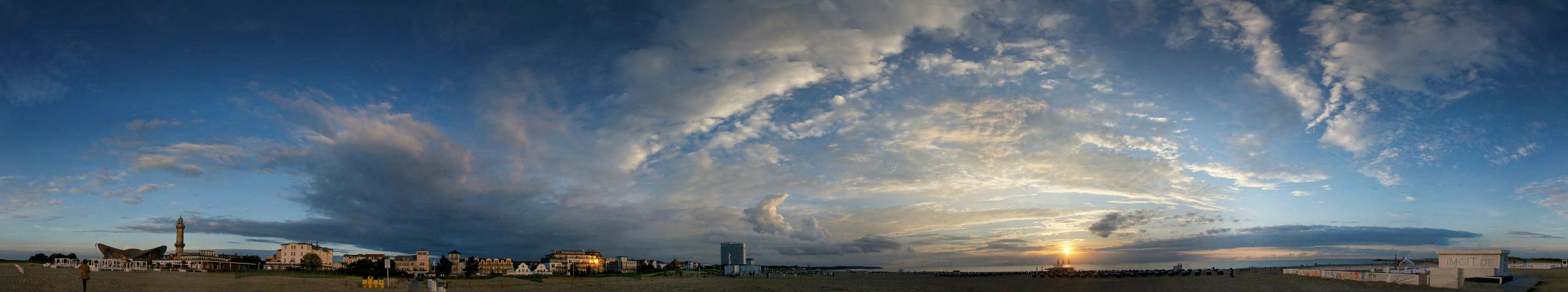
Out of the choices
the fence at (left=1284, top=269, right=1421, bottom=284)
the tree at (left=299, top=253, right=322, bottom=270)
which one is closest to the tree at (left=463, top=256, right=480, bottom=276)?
the tree at (left=299, top=253, right=322, bottom=270)

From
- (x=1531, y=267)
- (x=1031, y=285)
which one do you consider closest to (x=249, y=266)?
(x=1031, y=285)

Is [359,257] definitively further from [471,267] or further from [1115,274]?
[1115,274]

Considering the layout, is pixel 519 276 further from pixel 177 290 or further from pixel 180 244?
pixel 177 290

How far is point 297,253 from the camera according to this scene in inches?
5595

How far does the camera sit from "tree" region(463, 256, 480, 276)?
421 feet

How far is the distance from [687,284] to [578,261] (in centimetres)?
7981

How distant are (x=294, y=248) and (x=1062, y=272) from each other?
15896 cm

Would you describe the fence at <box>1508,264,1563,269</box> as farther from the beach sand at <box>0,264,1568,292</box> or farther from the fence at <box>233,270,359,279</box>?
the fence at <box>233,270,359,279</box>

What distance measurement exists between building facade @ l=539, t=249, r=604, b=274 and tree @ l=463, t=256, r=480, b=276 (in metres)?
23.1

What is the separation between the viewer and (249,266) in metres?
120

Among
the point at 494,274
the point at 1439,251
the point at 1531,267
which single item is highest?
the point at 1439,251

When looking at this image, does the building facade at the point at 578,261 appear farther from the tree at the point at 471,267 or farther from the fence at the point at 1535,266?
the fence at the point at 1535,266

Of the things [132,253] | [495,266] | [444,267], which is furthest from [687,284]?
[132,253]

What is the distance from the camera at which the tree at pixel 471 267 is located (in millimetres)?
128375
